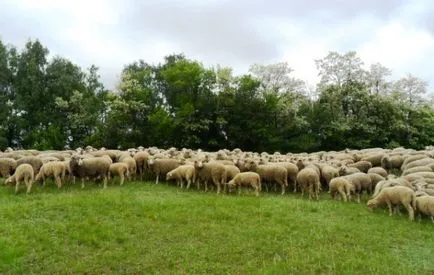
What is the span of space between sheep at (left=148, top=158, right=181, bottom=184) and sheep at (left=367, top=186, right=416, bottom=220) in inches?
358

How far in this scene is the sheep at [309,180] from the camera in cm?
2112

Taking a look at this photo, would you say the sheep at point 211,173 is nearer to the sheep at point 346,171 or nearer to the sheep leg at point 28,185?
the sheep at point 346,171

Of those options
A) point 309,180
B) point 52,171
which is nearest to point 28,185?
point 52,171

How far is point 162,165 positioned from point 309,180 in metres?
6.74

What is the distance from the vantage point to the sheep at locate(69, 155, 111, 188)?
21.3 meters

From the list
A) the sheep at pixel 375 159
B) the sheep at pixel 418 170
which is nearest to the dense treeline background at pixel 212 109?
the sheep at pixel 375 159

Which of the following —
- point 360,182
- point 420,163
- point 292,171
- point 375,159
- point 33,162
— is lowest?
point 360,182

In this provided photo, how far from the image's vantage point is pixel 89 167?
21281 mm

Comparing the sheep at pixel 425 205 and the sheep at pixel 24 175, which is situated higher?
the sheep at pixel 24 175

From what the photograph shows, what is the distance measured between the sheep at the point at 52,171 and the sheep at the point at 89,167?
2.44ft

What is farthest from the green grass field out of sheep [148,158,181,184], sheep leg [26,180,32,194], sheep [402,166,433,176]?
sheep [402,166,433,176]

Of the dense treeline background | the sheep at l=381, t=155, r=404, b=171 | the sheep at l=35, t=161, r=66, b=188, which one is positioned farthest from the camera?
the dense treeline background

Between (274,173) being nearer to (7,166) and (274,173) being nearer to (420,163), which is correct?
(420,163)

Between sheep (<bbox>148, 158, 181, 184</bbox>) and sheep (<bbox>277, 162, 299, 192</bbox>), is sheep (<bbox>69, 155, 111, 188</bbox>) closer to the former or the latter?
A: sheep (<bbox>148, 158, 181, 184</bbox>)
